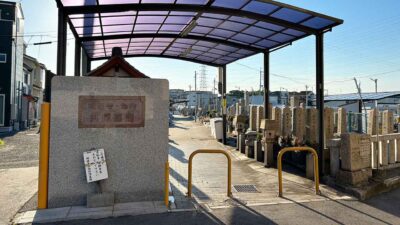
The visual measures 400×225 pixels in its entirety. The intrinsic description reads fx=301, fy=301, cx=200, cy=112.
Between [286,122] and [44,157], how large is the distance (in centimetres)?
804

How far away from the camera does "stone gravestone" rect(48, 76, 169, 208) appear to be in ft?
18.5

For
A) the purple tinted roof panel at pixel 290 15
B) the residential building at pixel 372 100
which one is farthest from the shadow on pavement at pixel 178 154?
the residential building at pixel 372 100

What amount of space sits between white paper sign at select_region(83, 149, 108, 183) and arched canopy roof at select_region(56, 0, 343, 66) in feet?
10.5

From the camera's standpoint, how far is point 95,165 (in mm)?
5656

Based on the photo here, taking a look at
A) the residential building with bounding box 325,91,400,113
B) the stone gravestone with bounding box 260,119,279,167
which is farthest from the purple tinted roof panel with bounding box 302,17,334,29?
the residential building with bounding box 325,91,400,113

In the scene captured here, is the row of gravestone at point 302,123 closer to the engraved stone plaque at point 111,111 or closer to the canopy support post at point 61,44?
the engraved stone plaque at point 111,111

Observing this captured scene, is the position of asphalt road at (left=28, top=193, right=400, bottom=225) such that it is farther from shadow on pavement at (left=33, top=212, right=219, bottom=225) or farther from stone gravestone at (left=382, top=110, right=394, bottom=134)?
stone gravestone at (left=382, top=110, right=394, bottom=134)

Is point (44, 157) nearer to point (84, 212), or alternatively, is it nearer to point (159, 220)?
point (84, 212)

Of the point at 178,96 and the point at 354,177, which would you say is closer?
the point at 354,177

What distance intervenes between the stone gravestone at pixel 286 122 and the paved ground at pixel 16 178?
315 inches

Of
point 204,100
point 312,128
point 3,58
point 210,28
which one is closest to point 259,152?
point 312,128

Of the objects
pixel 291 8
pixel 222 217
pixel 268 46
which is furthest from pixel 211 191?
pixel 268 46

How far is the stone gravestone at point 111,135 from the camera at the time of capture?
18.5 feet

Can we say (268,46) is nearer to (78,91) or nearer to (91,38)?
(91,38)
